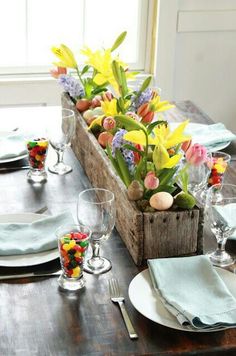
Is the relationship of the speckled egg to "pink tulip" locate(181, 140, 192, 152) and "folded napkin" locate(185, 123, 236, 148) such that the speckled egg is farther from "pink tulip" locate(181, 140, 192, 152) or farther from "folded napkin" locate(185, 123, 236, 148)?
"folded napkin" locate(185, 123, 236, 148)

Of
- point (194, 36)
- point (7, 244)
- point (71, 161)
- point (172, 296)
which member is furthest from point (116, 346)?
point (194, 36)

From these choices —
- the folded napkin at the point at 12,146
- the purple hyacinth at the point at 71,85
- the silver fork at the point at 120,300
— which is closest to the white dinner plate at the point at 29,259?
the silver fork at the point at 120,300

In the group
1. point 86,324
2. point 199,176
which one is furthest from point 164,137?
point 86,324

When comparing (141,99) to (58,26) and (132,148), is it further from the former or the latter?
(58,26)

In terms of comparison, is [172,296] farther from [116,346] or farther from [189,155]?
[189,155]

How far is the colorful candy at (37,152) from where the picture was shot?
2.09 m

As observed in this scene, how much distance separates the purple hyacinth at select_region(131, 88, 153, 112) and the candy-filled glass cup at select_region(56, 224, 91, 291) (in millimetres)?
576

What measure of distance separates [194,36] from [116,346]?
2579 millimetres

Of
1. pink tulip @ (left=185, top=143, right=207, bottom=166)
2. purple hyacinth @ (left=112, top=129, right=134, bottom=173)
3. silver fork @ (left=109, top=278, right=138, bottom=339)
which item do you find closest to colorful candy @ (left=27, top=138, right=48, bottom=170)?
purple hyacinth @ (left=112, top=129, right=134, bottom=173)

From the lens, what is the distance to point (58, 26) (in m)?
3.60

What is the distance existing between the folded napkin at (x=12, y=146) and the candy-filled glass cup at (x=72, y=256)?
697mm

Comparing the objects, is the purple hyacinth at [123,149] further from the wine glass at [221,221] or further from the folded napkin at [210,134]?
the folded napkin at [210,134]

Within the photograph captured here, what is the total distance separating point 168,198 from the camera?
5.34 ft

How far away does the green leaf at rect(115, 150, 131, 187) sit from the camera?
175 cm
